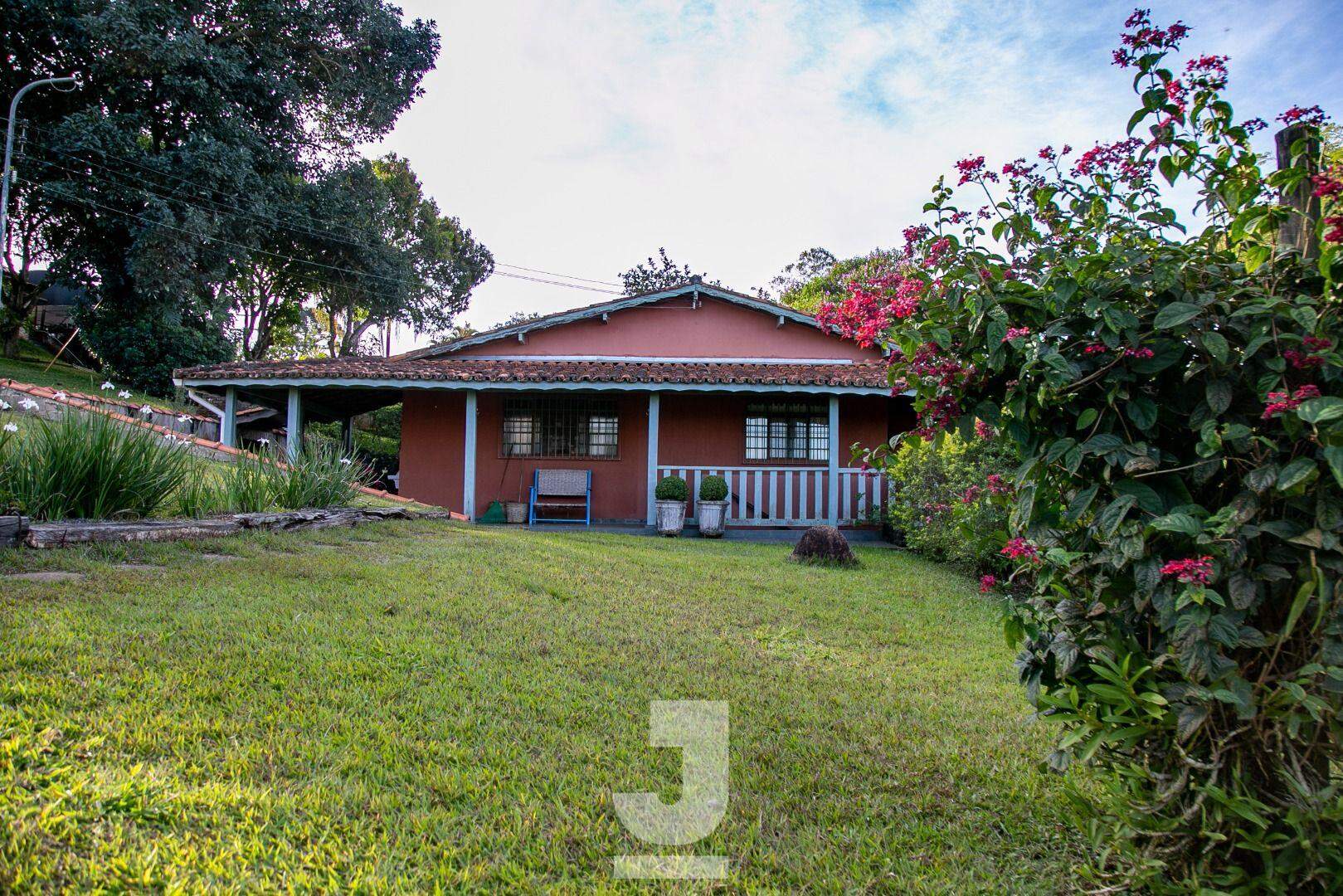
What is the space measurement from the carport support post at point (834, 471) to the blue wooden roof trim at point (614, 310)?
99.1 inches

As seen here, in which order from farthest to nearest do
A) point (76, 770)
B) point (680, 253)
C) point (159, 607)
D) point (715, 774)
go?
1. point (680, 253)
2. point (159, 607)
3. point (715, 774)
4. point (76, 770)

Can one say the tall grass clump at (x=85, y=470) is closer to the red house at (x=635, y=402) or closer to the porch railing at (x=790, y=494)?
the red house at (x=635, y=402)

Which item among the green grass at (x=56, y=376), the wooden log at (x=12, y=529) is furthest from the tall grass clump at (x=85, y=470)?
the green grass at (x=56, y=376)

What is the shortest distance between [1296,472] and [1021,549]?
26.9 inches

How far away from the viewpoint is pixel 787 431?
14.0 m

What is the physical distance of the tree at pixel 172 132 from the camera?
18.1m

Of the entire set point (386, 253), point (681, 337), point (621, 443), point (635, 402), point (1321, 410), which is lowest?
point (1321, 410)

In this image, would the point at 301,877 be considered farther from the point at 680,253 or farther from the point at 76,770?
the point at 680,253

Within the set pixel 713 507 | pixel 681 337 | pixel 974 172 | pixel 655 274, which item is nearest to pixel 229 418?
pixel 681 337

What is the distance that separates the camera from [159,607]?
12.8ft

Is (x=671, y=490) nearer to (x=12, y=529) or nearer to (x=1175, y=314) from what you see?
(x=12, y=529)

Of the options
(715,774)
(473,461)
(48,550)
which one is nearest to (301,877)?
(715,774)

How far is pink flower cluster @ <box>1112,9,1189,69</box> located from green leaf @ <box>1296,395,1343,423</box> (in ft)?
3.35

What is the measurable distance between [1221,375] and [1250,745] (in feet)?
2.78
